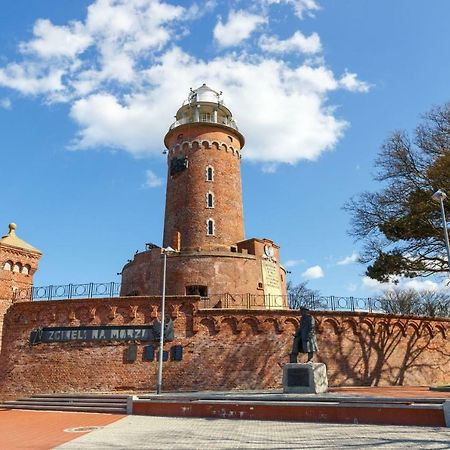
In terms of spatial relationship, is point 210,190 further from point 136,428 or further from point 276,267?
point 136,428

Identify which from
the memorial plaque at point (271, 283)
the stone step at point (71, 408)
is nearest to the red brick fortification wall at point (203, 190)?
the memorial plaque at point (271, 283)

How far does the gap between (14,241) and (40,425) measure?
13483 millimetres

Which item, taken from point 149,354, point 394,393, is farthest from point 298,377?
point 149,354

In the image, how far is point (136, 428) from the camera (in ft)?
41.9

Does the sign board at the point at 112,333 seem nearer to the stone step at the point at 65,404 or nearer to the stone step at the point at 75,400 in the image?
the stone step at the point at 75,400

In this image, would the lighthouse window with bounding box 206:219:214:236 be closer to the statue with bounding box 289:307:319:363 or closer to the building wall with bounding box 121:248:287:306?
the building wall with bounding box 121:248:287:306

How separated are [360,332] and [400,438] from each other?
13.5 m

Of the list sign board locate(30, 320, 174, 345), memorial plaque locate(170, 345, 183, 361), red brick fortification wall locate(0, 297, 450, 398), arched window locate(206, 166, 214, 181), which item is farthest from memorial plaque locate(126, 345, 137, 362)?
arched window locate(206, 166, 214, 181)

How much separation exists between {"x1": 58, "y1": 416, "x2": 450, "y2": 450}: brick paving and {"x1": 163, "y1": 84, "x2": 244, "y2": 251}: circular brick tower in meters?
15.5

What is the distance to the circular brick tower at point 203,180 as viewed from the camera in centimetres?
2869

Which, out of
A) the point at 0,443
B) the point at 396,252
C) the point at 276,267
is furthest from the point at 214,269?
the point at 0,443

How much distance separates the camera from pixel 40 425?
565 inches

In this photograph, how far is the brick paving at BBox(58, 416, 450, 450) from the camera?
9.50m

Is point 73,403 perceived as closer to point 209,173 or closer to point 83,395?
point 83,395
